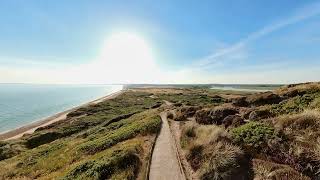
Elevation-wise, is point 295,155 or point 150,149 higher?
point 295,155

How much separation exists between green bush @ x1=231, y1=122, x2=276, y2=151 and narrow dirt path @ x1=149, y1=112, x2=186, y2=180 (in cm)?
354

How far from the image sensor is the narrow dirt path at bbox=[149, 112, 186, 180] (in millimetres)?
13469

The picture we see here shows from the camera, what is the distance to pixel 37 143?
160 feet

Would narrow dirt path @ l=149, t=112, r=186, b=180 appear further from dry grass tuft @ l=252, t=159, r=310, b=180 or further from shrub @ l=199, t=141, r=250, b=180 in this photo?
dry grass tuft @ l=252, t=159, r=310, b=180

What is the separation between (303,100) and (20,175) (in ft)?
Result: 76.7

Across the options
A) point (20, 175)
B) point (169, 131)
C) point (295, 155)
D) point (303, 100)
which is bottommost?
point (20, 175)

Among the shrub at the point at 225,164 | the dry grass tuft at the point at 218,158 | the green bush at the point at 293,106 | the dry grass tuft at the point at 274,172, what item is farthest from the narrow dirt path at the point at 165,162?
the green bush at the point at 293,106

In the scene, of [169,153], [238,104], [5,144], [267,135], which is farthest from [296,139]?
[5,144]

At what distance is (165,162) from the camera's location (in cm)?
1558

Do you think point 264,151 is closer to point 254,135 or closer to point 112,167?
point 254,135

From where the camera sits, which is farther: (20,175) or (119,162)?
(20,175)

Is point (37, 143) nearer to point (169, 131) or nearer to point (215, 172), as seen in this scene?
point (169, 131)

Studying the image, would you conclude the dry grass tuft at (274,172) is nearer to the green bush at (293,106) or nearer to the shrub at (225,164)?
the shrub at (225,164)

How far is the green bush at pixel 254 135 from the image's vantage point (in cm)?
1371
